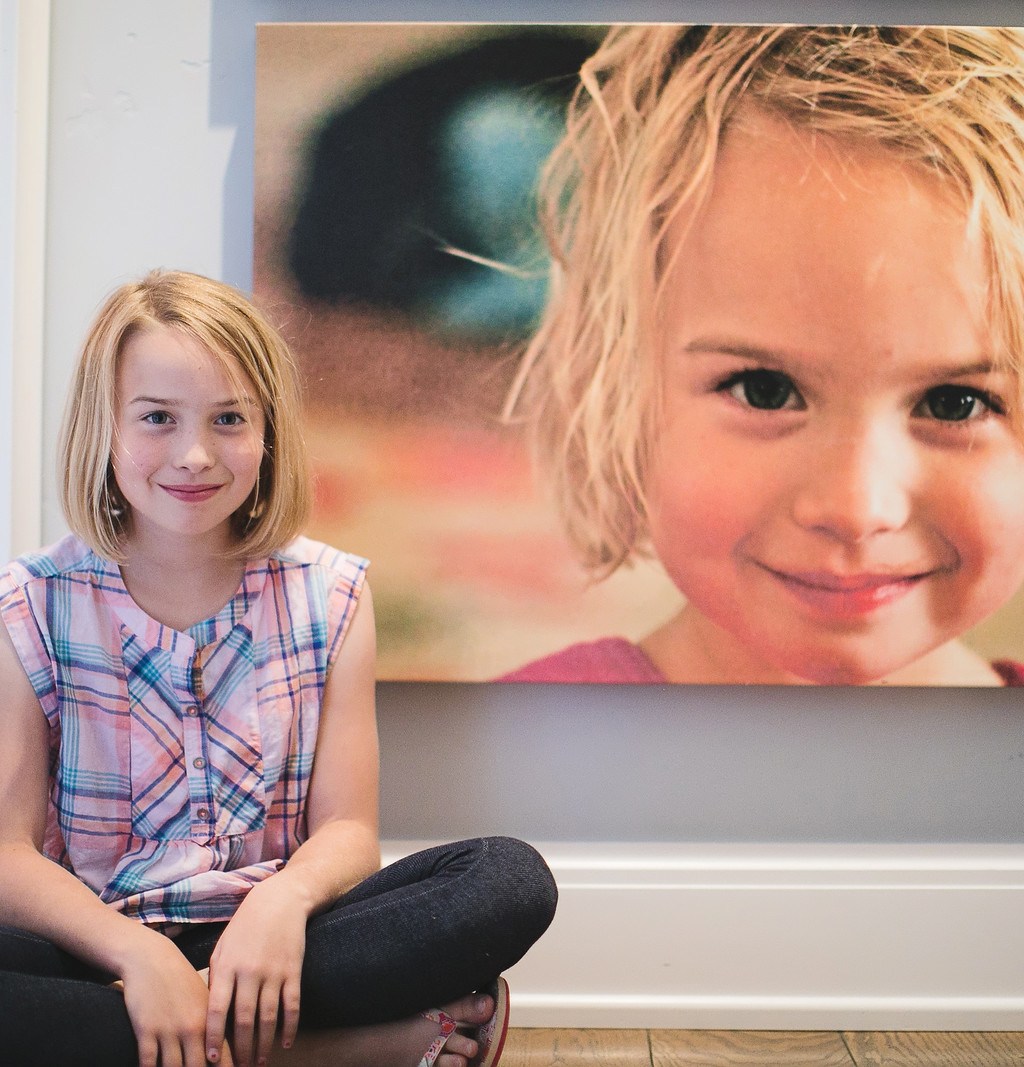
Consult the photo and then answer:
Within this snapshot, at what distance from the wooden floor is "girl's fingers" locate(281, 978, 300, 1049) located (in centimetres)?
48

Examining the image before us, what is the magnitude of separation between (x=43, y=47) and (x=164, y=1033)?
1.15m

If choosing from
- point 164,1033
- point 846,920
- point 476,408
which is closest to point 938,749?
point 846,920

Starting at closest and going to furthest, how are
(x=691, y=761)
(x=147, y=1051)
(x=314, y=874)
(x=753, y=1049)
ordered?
(x=147, y=1051)
(x=314, y=874)
(x=753, y=1049)
(x=691, y=761)

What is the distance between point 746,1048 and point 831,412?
0.75m

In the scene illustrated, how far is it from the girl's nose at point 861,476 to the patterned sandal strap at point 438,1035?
724mm

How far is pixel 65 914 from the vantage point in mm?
928

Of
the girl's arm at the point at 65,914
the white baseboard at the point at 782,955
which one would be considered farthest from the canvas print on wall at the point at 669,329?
the girl's arm at the point at 65,914

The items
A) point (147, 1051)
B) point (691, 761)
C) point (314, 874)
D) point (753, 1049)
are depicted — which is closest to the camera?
point (147, 1051)

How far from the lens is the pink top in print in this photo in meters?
1.02

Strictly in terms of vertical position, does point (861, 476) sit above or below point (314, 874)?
above

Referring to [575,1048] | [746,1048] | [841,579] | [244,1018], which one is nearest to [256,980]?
[244,1018]

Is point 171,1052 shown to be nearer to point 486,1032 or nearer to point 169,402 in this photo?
point 486,1032

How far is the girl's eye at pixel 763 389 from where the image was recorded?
4.49 feet

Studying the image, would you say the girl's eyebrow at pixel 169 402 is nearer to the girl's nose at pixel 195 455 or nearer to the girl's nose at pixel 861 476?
the girl's nose at pixel 195 455
